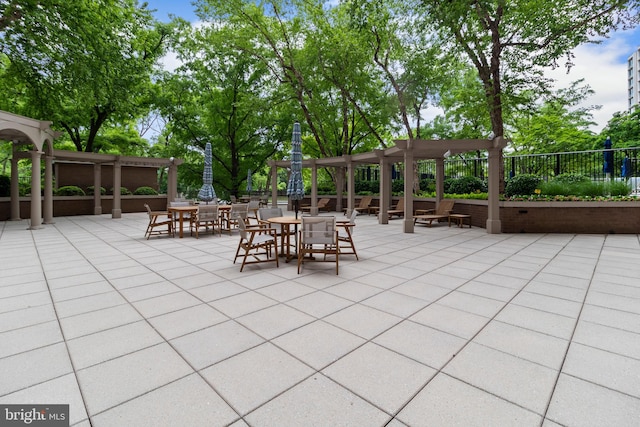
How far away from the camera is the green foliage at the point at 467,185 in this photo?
1238 centimetres

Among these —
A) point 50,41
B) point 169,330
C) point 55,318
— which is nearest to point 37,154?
point 50,41

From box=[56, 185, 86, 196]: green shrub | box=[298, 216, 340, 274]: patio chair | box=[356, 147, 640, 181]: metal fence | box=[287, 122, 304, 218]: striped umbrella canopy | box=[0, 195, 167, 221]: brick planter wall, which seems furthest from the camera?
box=[56, 185, 86, 196]: green shrub

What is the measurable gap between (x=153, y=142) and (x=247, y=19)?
18.1 m

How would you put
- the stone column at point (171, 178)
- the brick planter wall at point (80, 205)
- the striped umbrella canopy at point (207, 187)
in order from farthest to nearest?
1. the stone column at point (171, 178)
2. the brick planter wall at point (80, 205)
3. the striped umbrella canopy at point (207, 187)

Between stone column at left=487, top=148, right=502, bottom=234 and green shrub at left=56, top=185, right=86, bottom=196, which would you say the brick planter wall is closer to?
green shrub at left=56, top=185, right=86, bottom=196

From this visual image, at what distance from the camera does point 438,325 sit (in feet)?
9.86

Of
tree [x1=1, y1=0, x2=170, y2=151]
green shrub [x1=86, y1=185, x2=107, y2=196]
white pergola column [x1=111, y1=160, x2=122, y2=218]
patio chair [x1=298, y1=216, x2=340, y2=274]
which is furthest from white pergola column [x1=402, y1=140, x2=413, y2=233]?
green shrub [x1=86, y1=185, x2=107, y2=196]

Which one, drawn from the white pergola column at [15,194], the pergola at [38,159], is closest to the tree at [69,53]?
the pergola at [38,159]

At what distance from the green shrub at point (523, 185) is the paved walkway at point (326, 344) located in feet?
18.3

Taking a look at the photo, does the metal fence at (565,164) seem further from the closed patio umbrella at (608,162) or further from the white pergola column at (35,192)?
the white pergola column at (35,192)

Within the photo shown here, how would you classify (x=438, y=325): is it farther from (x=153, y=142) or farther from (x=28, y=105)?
(x=153, y=142)

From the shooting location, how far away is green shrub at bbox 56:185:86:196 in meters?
15.7

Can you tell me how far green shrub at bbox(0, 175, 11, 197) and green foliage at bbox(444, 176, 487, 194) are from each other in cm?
1949

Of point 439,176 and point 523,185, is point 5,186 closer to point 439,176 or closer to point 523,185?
point 439,176
